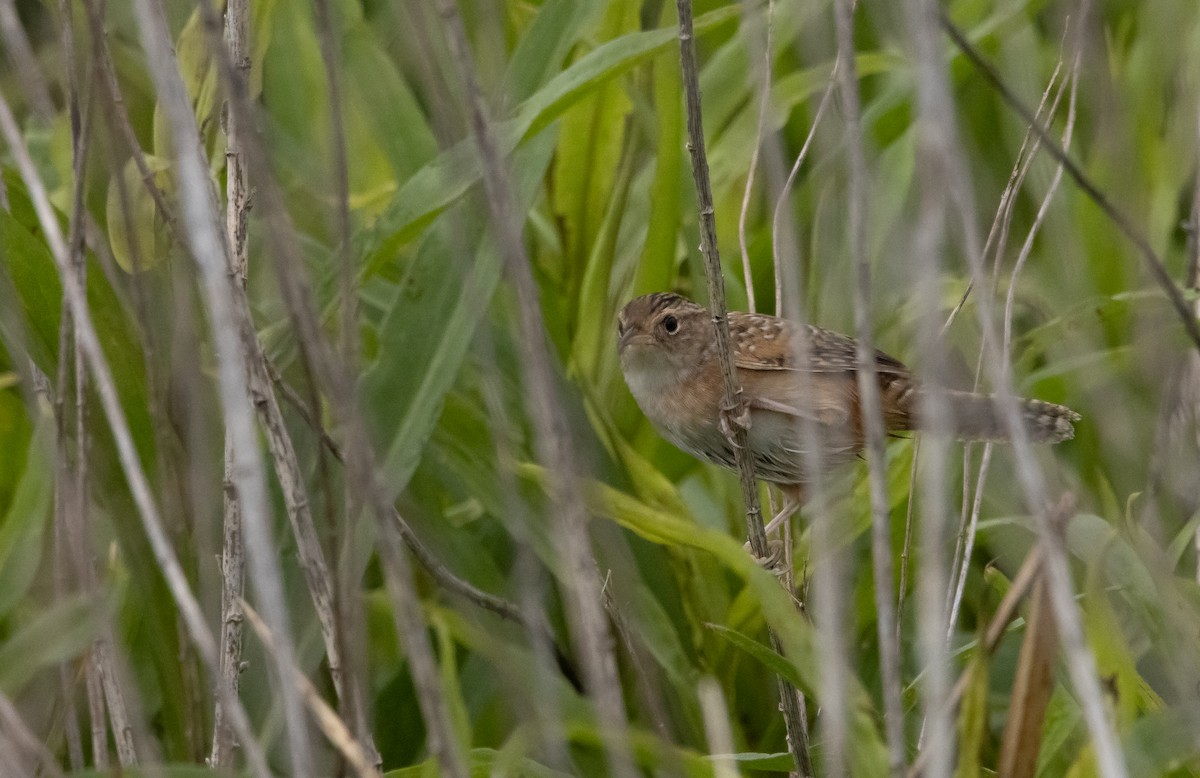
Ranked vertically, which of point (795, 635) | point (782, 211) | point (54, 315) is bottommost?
point (795, 635)

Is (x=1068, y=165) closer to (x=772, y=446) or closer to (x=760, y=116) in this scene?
(x=760, y=116)

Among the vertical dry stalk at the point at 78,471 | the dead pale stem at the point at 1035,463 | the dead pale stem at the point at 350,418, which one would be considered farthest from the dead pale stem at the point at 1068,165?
the vertical dry stalk at the point at 78,471

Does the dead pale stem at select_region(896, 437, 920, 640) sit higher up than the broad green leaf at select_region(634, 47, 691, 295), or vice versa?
the broad green leaf at select_region(634, 47, 691, 295)

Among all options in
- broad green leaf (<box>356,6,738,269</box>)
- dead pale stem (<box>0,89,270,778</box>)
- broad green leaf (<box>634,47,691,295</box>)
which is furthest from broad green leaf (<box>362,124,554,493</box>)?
dead pale stem (<box>0,89,270,778</box>)

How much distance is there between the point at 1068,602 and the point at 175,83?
136 centimetres

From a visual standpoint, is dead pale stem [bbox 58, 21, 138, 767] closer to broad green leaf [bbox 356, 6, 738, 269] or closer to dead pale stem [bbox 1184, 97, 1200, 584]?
broad green leaf [bbox 356, 6, 738, 269]

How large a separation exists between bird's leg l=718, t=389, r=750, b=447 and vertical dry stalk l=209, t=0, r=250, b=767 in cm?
105

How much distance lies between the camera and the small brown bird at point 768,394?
10.7 ft

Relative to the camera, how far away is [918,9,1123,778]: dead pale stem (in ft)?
5.13

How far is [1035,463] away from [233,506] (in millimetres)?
1383

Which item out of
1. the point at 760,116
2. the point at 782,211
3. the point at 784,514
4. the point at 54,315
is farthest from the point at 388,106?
the point at 784,514

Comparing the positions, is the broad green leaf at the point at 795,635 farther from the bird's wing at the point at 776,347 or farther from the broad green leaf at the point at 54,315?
the bird's wing at the point at 776,347

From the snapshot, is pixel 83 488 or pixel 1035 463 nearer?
pixel 1035 463

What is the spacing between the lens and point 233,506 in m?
2.37
